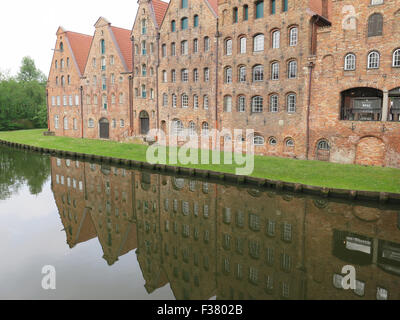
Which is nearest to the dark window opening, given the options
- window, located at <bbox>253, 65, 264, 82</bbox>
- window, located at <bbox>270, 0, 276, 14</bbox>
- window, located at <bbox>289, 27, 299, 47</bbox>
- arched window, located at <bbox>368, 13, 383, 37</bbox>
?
arched window, located at <bbox>368, 13, 383, 37</bbox>

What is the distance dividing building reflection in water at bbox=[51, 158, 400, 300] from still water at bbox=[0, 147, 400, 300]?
0.04 meters

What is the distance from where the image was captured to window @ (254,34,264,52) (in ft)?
87.9

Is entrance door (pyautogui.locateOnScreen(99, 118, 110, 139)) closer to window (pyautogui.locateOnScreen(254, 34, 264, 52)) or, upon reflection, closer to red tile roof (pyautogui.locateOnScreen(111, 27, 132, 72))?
red tile roof (pyautogui.locateOnScreen(111, 27, 132, 72))

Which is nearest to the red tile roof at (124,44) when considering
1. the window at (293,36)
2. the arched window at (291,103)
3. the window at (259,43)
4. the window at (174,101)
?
the window at (174,101)

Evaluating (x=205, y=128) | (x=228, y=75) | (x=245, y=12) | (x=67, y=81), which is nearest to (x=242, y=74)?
(x=228, y=75)

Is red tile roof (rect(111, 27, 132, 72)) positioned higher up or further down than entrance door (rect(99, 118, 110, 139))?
higher up

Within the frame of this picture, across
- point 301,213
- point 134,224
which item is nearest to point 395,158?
point 301,213

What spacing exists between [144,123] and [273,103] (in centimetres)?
1560

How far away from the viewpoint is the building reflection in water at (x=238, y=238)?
31.6ft

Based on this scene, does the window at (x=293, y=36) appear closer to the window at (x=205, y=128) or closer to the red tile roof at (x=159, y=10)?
the window at (x=205, y=128)

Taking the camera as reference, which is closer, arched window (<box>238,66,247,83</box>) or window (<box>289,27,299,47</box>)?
window (<box>289,27,299,47</box>)

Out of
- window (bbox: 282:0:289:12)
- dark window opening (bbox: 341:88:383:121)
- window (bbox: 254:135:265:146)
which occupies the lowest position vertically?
window (bbox: 254:135:265:146)

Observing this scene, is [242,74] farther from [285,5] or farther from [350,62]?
[350,62]

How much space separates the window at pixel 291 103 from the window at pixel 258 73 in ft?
9.42
